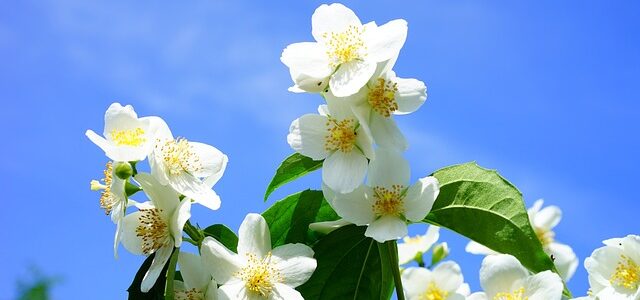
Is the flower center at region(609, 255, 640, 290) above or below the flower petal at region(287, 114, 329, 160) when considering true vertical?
below

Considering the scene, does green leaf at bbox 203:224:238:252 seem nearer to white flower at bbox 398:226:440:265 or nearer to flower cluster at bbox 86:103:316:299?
flower cluster at bbox 86:103:316:299

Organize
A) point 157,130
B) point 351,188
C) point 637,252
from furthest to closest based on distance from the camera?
point 637,252 → point 157,130 → point 351,188

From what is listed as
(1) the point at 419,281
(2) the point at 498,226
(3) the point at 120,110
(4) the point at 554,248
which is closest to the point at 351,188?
(2) the point at 498,226

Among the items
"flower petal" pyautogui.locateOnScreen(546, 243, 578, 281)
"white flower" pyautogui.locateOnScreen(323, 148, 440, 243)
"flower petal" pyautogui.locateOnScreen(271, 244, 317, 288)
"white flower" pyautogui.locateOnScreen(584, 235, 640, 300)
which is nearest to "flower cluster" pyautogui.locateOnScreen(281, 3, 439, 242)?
"white flower" pyautogui.locateOnScreen(323, 148, 440, 243)

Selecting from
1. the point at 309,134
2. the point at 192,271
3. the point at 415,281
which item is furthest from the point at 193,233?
the point at 415,281

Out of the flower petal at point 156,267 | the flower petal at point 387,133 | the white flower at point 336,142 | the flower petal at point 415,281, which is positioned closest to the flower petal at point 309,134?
the white flower at point 336,142

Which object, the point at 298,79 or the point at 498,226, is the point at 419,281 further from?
the point at 298,79
